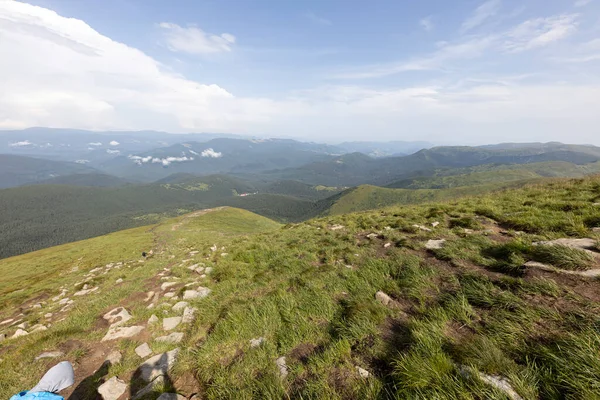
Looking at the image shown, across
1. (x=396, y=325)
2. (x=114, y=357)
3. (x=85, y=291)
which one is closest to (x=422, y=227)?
(x=396, y=325)

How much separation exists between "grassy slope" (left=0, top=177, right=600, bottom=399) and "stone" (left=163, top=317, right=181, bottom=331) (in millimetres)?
261

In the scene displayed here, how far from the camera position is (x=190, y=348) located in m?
5.57

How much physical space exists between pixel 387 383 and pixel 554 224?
9156 millimetres

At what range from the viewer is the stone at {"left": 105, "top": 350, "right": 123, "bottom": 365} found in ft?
19.2

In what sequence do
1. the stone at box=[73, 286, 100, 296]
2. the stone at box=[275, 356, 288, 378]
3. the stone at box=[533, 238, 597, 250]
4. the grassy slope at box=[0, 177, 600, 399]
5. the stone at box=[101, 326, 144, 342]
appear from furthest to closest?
the stone at box=[73, 286, 100, 296], the stone at box=[101, 326, 144, 342], the stone at box=[533, 238, 597, 250], the stone at box=[275, 356, 288, 378], the grassy slope at box=[0, 177, 600, 399]

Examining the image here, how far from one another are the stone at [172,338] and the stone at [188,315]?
53 cm

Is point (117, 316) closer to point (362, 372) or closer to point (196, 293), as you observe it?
point (196, 293)

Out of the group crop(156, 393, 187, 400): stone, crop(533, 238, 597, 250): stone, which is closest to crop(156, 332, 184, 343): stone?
crop(156, 393, 187, 400): stone

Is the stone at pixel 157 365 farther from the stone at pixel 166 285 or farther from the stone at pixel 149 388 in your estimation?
the stone at pixel 166 285

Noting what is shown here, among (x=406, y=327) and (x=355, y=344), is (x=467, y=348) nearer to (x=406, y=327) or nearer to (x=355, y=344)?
(x=406, y=327)

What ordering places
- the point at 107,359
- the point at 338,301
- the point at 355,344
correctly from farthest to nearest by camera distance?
the point at 338,301
the point at 107,359
the point at 355,344

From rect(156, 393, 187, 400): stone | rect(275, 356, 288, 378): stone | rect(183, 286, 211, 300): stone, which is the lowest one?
rect(183, 286, 211, 300): stone

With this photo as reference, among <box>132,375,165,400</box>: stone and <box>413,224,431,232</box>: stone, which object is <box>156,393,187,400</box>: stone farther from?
<box>413,224,431,232</box>: stone

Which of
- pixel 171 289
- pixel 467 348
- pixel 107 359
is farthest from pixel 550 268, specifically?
pixel 171 289
